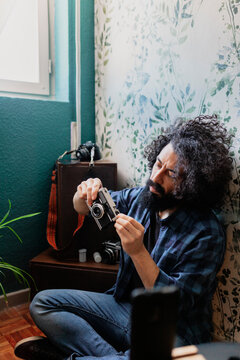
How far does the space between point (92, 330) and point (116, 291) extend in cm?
18

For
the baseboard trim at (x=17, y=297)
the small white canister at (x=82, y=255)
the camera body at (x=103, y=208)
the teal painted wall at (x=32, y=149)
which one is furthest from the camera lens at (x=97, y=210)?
the baseboard trim at (x=17, y=297)

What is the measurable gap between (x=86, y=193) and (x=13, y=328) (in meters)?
0.81

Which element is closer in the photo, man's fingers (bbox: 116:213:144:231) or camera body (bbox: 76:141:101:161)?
man's fingers (bbox: 116:213:144:231)

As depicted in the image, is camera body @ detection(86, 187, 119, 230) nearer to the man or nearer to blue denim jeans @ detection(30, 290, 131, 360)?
the man

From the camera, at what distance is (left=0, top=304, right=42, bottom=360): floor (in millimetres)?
1370

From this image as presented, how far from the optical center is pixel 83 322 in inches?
45.1

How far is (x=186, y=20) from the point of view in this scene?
1.31m

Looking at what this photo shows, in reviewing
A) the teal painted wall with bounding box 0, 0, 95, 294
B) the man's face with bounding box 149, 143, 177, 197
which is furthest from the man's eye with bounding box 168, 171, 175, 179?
the teal painted wall with bounding box 0, 0, 95, 294

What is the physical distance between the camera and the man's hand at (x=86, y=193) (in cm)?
125

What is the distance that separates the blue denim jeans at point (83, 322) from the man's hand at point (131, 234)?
0.37m

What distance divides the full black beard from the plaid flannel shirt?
0.05m

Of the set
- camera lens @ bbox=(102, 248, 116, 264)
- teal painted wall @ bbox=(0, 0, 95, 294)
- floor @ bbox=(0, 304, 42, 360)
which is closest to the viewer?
floor @ bbox=(0, 304, 42, 360)

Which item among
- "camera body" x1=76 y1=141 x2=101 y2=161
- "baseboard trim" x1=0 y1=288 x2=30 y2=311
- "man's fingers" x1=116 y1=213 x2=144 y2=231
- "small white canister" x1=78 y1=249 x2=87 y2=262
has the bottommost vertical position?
"baseboard trim" x1=0 y1=288 x2=30 y2=311

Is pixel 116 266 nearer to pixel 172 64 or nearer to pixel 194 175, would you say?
pixel 194 175
